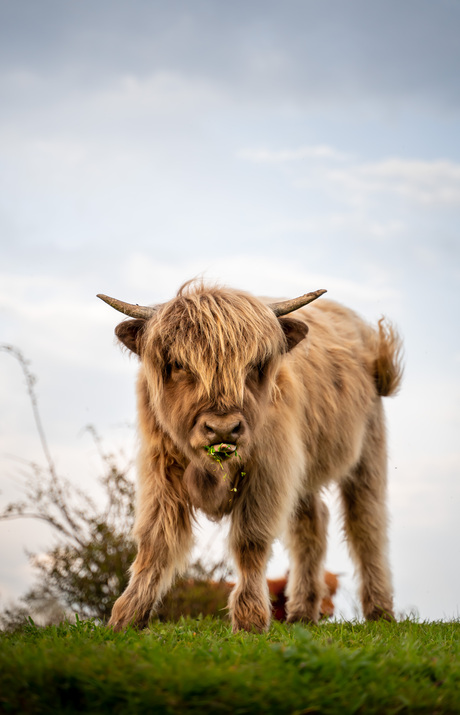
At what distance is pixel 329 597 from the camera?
31.0ft

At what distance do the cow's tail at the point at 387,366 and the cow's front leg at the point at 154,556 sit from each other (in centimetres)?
284

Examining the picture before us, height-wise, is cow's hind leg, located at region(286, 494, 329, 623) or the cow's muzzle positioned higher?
Result: the cow's muzzle

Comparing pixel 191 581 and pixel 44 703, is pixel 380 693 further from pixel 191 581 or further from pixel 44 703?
pixel 191 581

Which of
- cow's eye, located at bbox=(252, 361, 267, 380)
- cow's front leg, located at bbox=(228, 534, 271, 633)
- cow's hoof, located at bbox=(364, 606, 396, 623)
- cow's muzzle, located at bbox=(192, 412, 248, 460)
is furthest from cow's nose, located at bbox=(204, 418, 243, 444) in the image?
cow's hoof, located at bbox=(364, 606, 396, 623)

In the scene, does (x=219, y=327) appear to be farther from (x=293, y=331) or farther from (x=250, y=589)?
(x=250, y=589)

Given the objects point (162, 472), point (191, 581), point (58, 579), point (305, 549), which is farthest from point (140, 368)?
point (191, 581)

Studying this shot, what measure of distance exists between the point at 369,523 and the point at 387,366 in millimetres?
1491

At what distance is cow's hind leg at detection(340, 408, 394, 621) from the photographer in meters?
6.86

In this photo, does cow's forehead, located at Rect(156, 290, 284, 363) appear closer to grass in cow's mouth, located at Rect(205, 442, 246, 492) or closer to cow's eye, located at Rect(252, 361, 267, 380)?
cow's eye, located at Rect(252, 361, 267, 380)

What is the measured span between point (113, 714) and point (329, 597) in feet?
23.5

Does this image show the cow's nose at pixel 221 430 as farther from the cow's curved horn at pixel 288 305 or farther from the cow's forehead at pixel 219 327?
the cow's curved horn at pixel 288 305

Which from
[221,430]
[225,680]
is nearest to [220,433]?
[221,430]

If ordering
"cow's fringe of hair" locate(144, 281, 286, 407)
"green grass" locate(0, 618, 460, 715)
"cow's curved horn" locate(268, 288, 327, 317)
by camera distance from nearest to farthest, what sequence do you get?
1. "green grass" locate(0, 618, 460, 715)
2. "cow's fringe of hair" locate(144, 281, 286, 407)
3. "cow's curved horn" locate(268, 288, 327, 317)

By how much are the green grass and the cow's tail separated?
3.75 m
